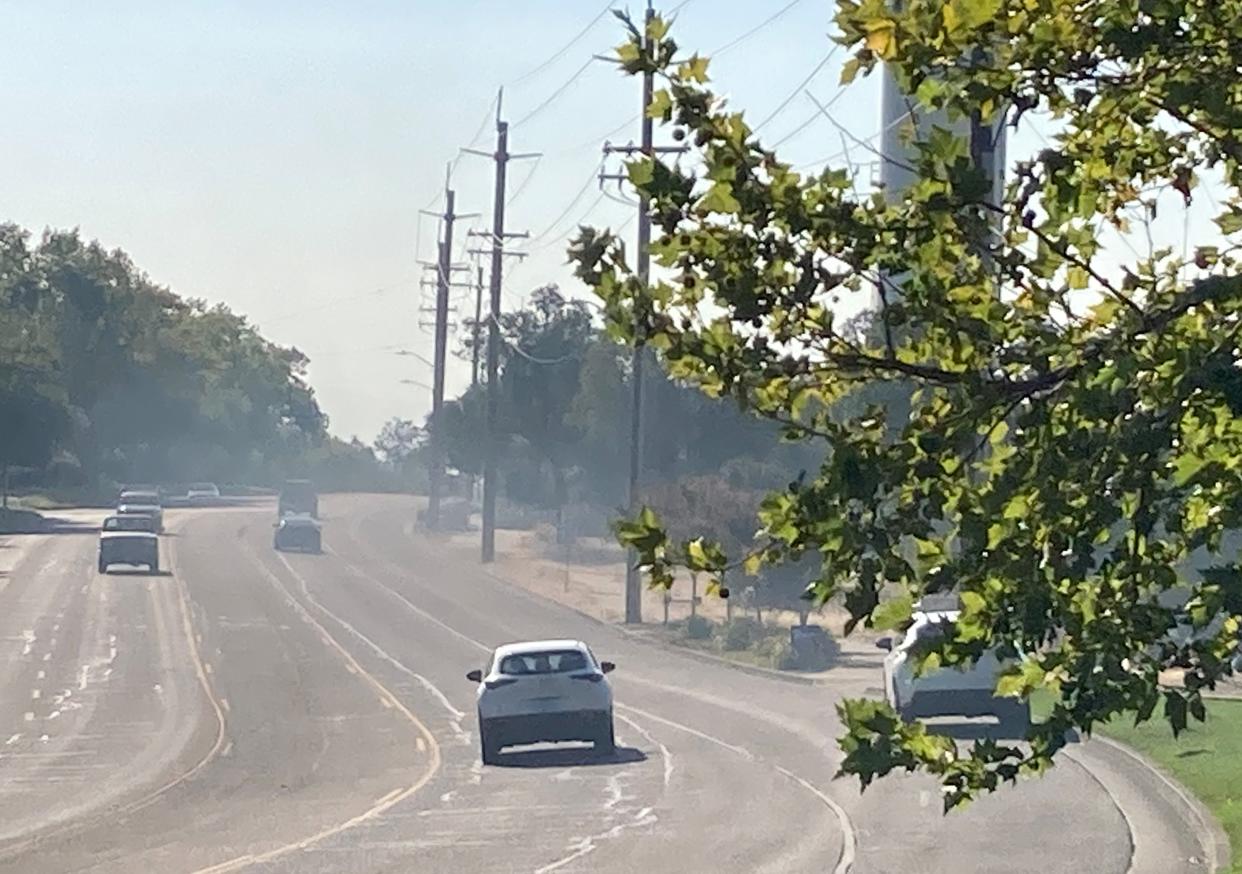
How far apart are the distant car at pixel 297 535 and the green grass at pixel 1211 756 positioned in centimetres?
6522

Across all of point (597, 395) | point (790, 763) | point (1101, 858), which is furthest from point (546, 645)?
point (597, 395)

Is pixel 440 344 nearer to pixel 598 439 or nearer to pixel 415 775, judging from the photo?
pixel 598 439

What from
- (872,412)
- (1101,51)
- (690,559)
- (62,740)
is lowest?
(62,740)

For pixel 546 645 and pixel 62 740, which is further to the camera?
pixel 62 740

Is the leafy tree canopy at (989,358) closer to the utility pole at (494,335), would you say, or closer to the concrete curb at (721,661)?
the concrete curb at (721,661)

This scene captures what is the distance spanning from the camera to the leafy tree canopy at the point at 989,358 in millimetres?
8312

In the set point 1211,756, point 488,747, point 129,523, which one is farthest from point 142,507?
point 1211,756

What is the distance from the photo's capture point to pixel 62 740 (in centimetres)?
3869

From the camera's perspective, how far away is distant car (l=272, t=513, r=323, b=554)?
97.8 meters

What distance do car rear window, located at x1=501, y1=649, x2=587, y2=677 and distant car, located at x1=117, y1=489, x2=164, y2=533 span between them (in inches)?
2338

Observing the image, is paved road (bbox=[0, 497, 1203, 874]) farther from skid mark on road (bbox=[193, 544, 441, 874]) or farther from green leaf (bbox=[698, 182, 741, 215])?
green leaf (bbox=[698, 182, 741, 215])

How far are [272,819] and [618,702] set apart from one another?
1774 centimetres

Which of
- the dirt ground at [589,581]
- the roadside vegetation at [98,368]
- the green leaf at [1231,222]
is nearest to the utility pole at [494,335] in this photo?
the dirt ground at [589,581]

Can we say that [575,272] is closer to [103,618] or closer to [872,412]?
[872,412]
